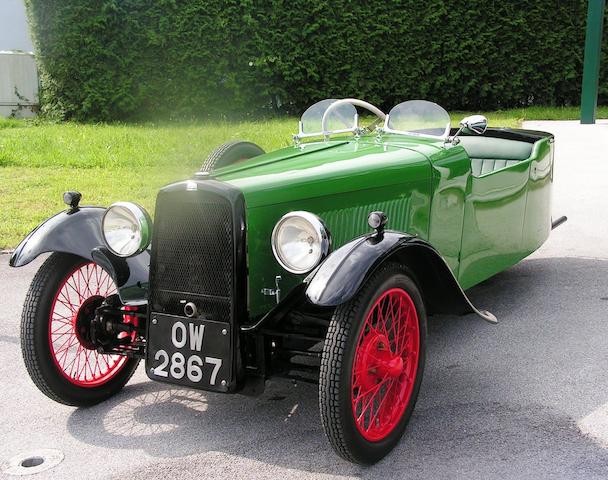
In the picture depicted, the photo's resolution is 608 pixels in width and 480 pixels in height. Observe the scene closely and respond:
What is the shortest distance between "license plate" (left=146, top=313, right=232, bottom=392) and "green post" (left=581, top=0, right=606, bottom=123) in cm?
1176

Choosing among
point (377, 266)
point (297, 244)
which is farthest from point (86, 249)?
point (377, 266)

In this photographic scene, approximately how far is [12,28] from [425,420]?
18.2 meters

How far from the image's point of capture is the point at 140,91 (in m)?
13.7

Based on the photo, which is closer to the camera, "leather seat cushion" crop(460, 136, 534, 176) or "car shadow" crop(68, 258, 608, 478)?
"car shadow" crop(68, 258, 608, 478)

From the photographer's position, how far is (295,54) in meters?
14.5

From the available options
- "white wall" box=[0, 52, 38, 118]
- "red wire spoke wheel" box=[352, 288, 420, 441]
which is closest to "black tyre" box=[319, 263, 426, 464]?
"red wire spoke wheel" box=[352, 288, 420, 441]

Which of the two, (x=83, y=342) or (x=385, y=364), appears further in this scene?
(x=83, y=342)

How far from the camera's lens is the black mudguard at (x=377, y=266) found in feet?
9.22

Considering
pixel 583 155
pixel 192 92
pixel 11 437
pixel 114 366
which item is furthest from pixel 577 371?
pixel 192 92

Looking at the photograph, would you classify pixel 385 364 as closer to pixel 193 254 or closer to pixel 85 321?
pixel 193 254

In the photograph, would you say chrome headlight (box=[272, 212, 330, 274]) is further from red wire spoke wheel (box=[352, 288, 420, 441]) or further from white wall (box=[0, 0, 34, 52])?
white wall (box=[0, 0, 34, 52])

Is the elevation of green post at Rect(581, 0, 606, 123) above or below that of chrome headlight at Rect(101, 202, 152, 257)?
above

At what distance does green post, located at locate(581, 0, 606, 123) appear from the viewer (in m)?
13.2

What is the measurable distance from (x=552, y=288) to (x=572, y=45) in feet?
38.9
